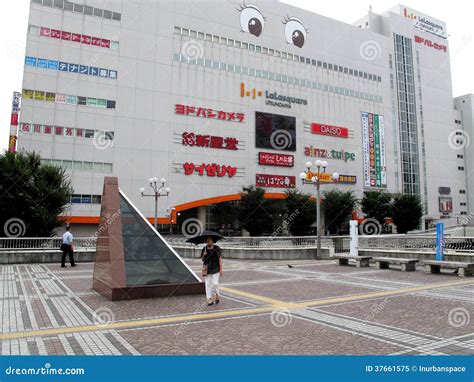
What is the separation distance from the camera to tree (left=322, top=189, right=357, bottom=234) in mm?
47812

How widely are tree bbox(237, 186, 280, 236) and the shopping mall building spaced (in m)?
6.05

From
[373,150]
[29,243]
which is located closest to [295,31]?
[373,150]

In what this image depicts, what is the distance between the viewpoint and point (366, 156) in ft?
202

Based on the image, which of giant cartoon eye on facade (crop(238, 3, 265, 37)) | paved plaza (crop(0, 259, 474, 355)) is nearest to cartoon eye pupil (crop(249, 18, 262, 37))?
giant cartoon eye on facade (crop(238, 3, 265, 37))

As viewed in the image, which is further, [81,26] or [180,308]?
[81,26]

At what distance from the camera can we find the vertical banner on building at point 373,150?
61.5 meters

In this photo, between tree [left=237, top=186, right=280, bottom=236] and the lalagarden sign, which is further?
the lalagarden sign

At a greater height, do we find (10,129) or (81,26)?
(81,26)

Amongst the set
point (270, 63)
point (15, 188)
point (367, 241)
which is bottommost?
point (367, 241)

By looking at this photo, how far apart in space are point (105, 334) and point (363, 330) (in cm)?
414

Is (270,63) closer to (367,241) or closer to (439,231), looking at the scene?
(367,241)

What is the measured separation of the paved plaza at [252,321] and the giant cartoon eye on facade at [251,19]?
50.3 meters

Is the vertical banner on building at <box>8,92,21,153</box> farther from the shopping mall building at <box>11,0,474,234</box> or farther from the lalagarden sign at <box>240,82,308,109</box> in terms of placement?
the lalagarden sign at <box>240,82,308,109</box>
